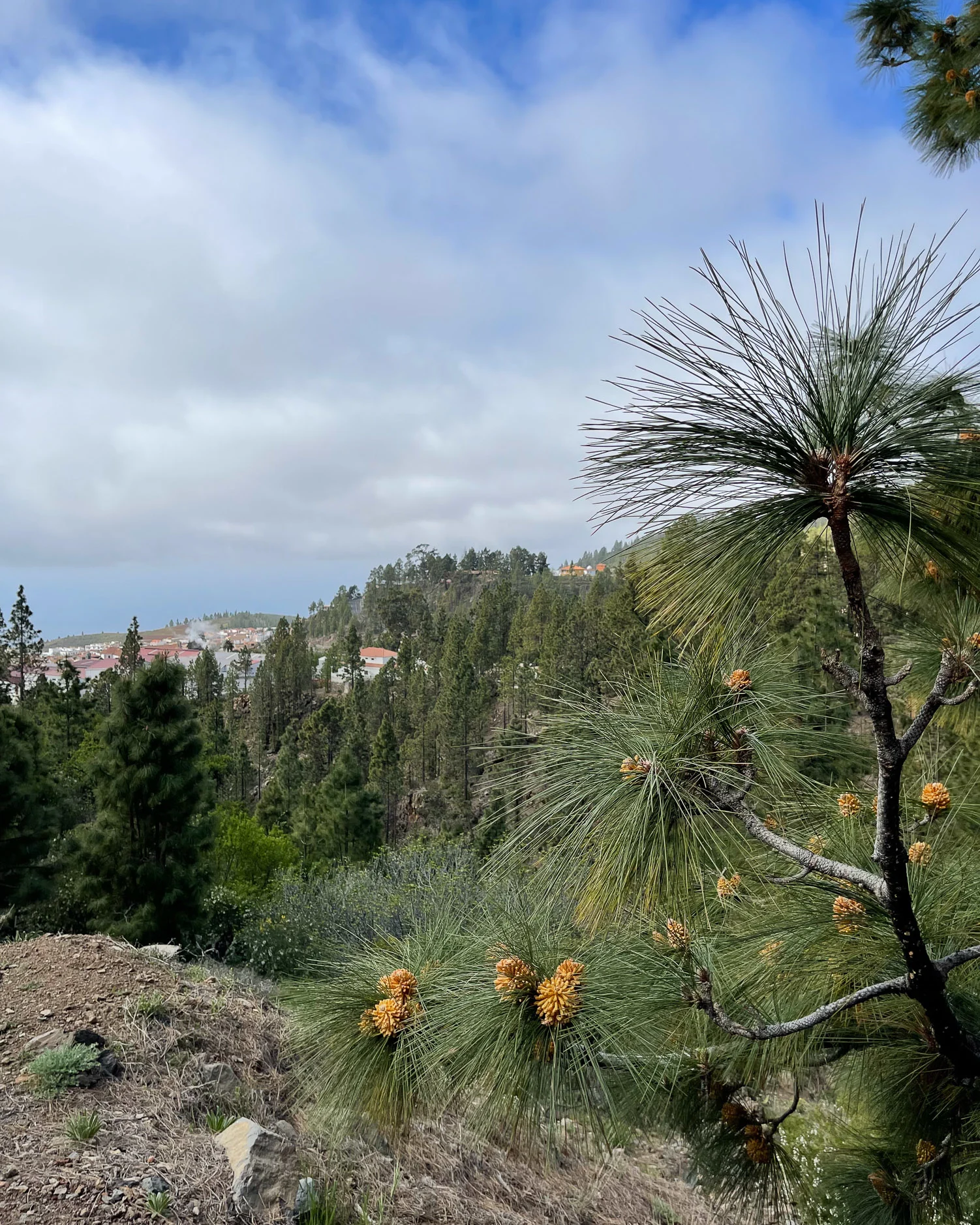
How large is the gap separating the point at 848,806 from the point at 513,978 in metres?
0.79

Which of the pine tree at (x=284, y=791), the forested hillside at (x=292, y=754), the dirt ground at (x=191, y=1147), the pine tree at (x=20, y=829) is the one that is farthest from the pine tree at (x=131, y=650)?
the dirt ground at (x=191, y=1147)

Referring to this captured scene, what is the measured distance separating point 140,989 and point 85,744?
1889 cm

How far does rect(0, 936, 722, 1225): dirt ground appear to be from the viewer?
9.52 ft

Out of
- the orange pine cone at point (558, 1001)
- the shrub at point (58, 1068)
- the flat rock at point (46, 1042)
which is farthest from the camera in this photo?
the flat rock at point (46, 1042)

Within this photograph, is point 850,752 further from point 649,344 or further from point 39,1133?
point 39,1133

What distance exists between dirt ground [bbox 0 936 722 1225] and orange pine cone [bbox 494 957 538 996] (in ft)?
7.19

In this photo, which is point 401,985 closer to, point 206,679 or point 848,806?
point 848,806

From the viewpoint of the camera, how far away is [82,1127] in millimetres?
3131

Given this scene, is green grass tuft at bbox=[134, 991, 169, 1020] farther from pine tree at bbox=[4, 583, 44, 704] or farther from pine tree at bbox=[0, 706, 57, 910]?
pine tree at bbox=[4, 583, 44, 704]

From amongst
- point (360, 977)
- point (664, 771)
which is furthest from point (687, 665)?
point (360, 977)

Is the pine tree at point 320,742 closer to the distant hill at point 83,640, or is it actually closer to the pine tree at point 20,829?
the pine tree at point 20,829

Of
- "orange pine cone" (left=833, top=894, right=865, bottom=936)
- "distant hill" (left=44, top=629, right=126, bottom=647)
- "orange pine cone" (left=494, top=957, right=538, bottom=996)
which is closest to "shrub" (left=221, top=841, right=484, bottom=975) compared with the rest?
"orange pine cone" (left=494, top=957, right=538, bottom=996)

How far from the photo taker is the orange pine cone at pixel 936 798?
1282 mm

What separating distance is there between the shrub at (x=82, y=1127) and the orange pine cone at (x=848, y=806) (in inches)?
140
